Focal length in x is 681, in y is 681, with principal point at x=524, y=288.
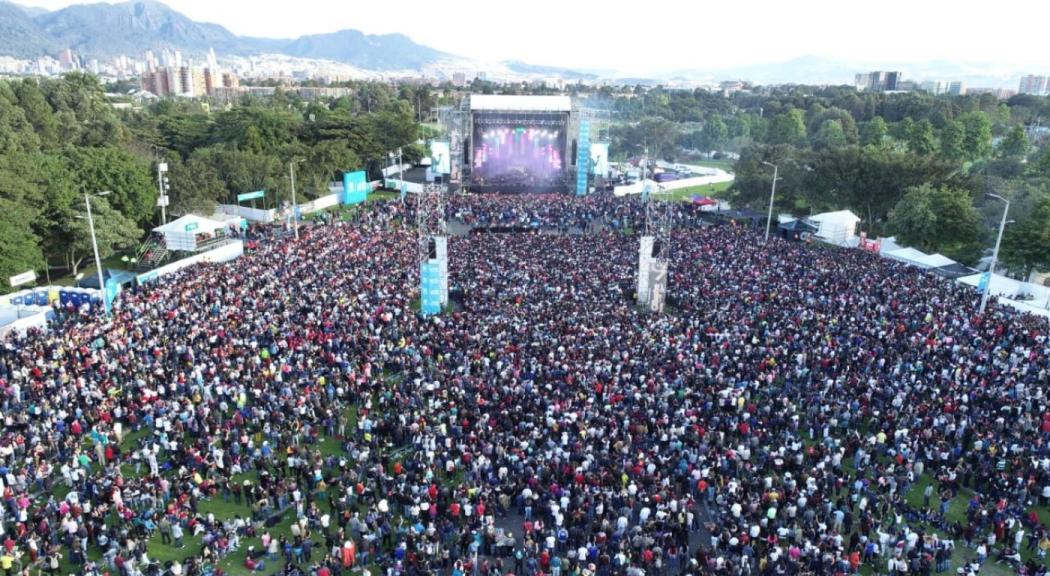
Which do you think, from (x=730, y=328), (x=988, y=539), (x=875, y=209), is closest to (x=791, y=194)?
(x=875, y=209)

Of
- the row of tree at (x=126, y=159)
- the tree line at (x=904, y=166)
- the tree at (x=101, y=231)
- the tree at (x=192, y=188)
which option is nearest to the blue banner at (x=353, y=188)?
the row of tree at (x=126, y=159)

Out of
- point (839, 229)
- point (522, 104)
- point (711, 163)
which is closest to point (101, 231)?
point (522, 104)

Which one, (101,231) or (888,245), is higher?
(101,231)

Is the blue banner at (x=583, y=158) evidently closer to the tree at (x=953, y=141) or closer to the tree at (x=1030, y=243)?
the tree at (x=1030, y=243)

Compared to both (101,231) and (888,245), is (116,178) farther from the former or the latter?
(888,245)

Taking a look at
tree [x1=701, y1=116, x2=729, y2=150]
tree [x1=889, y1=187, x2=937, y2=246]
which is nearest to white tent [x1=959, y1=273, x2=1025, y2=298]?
tree [x1=889, y1=187, x2=937, y2=246]

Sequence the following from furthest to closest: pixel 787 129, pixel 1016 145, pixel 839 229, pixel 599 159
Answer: pixel 787 129 < pixel 1016 145 < pixel 599 159 < pixel 839 229

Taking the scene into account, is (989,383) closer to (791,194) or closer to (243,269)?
(243,269)

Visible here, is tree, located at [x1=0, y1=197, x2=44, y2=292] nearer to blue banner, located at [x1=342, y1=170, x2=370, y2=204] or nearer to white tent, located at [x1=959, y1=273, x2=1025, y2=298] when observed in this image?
blue banner, located at [x1=342, y1=170, x2=370, y2=204]

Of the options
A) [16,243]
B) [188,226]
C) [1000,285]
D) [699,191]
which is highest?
[16,243]
